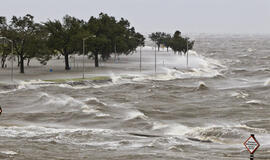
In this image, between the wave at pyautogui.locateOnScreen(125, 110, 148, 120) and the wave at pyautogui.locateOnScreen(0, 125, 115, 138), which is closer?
the wave at pyautogui.locateOnScreen(0, 125, 115, 138)

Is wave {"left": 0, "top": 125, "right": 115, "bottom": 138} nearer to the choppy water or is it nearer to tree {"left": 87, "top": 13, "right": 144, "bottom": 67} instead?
the choppy water

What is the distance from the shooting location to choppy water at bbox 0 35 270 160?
1206 inches

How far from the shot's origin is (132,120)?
4322 cm

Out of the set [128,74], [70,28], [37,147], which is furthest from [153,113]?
[70,28]

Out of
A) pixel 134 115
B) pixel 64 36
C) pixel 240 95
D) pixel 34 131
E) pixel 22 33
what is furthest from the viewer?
pixel 64 36

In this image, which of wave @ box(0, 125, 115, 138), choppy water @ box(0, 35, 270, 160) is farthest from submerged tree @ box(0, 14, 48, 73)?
wave @ box(0, 125, 115, 138)

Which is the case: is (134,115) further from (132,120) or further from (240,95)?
(240,95)

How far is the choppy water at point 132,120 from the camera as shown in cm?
3064

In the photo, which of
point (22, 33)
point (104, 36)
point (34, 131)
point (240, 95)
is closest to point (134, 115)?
point (34, 131)

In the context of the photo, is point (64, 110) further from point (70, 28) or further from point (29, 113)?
point (70, 28)

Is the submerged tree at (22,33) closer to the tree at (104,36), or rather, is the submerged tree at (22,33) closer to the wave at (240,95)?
the tree at (104,36)

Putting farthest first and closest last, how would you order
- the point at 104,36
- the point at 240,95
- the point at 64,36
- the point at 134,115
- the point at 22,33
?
the point at 104,36, the point at 64,36, the point at 22,33, the point at 240,95, the point at 134,115

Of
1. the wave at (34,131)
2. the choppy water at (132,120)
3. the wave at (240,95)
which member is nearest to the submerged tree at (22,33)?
the choppy water at (132,120)

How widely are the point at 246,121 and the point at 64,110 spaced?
17.8 metres
